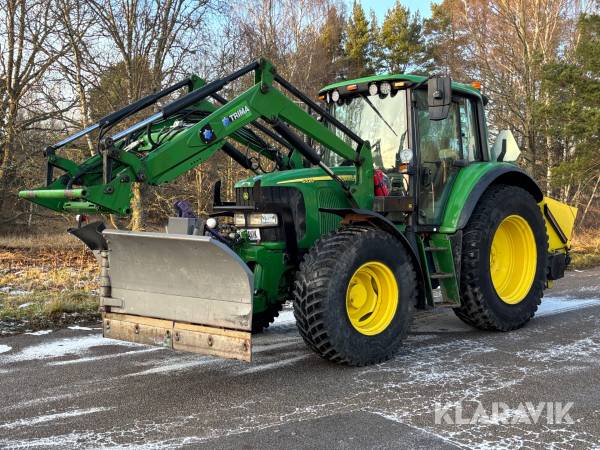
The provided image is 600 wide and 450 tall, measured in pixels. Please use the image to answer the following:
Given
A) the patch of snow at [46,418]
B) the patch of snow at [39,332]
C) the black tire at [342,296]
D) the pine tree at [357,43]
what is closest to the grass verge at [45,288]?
the patch of snow at [39,332]

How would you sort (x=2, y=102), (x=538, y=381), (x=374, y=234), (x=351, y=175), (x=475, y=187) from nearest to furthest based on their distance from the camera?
(x=538, y=381) < (x=374, y=234) < (x=351, y=175) < (x=475, y=187) < (x=2, y=102)

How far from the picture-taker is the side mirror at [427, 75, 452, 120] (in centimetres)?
492

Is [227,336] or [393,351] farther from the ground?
[227,336]

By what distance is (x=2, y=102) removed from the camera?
44.9ft

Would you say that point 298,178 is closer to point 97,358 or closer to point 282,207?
point 282,207

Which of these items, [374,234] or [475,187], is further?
[475,187]

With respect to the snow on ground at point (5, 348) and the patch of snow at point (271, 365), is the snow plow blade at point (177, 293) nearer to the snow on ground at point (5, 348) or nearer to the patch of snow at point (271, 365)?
the patch of snow at point (271, 365)

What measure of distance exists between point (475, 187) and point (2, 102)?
11.9m

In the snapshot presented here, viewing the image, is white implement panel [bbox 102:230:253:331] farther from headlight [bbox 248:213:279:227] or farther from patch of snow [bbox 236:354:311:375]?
headlight [bbox 248:213:279:227]

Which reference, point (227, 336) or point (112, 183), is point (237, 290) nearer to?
point (227, 336)

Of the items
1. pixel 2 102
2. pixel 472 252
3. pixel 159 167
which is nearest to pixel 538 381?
pixel 472 252

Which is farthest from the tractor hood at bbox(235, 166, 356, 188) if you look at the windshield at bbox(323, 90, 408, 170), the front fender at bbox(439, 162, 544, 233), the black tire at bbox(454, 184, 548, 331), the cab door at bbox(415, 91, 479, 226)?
the black tire at bbox(454, 184, 548, 331)

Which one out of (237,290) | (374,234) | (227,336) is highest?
(374,234)
